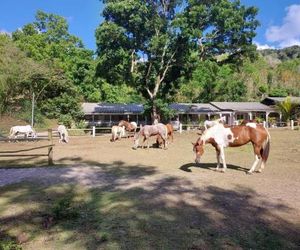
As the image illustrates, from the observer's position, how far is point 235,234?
19.9ft

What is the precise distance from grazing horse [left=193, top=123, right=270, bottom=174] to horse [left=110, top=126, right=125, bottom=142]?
14.4m

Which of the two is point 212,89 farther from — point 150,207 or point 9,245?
point 9,245

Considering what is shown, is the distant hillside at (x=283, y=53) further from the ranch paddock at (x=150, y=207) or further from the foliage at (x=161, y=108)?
the ranch paddock at (x=150, y=207)

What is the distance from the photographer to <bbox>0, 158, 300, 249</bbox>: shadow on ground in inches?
232

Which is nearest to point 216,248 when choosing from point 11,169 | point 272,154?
point 11,169

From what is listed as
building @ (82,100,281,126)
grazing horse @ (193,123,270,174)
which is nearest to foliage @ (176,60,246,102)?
building @ (82,100,281,126)

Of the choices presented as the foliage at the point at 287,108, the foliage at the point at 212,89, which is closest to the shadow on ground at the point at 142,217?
the foliage at the point at 287,108

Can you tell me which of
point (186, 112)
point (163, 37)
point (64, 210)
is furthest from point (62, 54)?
point (64, 210)

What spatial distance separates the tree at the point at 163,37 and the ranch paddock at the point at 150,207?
1916 centimetres

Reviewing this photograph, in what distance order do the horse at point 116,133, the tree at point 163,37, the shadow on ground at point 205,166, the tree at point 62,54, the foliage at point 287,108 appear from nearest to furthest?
the shadow on ground at point 205,166
the horse at point 116,133
the tree at point 163,37
the foliage at point 287,108
the tree at point 62,54

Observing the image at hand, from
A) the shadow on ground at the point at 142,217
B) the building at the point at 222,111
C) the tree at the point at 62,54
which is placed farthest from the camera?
the tree at the point at 62,54

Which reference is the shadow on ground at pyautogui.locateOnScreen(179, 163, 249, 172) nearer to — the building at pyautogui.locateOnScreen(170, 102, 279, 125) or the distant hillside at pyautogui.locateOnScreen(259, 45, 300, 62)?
the building at pyautogui.locateOnScreen(170, 102, 279, 125)

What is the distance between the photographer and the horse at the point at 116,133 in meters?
26.0

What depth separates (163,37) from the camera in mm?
29891
